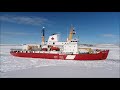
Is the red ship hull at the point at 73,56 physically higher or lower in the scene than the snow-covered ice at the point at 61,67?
higher

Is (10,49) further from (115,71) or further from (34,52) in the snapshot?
(115,71)

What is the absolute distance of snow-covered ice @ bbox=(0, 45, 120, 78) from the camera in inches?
153

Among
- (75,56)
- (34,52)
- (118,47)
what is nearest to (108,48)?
(118,47)

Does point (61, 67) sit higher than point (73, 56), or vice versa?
point (73, 56)

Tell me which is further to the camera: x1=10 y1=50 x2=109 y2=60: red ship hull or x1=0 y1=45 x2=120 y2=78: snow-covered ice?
x1=10 y1=50 x2=109 y2=60: red ship hull

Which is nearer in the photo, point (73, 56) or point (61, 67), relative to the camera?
point (61, 67)

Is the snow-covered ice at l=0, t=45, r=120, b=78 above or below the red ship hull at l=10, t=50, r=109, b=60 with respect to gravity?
below

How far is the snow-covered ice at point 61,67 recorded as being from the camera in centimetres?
389

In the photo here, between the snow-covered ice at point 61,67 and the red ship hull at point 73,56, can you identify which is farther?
the red ship hull at point 73,56

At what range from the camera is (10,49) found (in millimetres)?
4219

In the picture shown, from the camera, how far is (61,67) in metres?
4.03

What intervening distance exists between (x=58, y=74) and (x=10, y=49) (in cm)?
95
